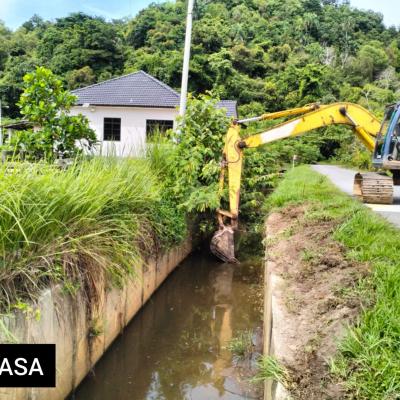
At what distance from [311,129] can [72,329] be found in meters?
6.24

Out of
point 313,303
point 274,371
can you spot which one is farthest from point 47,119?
point 274,371

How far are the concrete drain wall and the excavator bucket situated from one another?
2879 millimetres

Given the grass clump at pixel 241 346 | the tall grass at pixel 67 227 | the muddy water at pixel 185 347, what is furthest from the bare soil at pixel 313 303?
the tall grass at pixel 67 227

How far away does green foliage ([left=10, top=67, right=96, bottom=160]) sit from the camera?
674cm

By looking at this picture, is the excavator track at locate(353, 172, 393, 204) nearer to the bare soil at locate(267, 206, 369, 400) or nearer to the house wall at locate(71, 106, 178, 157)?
the bare soil at locate(267, 206, 369, 400)

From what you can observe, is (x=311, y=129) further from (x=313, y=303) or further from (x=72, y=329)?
(x=72, y=329)

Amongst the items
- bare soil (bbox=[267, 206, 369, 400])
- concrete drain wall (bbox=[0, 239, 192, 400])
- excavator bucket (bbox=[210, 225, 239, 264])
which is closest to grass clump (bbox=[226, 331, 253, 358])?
bare soil (bbox=[267, 206, 369, 400])

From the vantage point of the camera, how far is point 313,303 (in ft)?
12.0

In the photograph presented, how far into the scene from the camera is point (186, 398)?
4508mm

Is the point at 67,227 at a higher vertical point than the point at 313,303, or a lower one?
higher

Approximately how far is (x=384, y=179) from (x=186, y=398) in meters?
6.47

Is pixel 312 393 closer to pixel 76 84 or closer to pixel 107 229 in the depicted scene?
pixel 107 229

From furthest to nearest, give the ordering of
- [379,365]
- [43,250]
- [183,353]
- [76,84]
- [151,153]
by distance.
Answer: [76,84]
[151,153]
[183,353]
[43,250]
[379,365]

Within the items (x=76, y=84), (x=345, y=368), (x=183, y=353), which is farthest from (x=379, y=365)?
(x=76, y=84)
